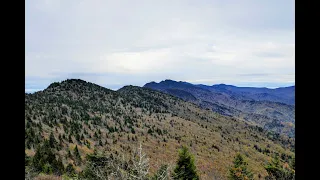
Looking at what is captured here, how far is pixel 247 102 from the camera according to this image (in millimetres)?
54812

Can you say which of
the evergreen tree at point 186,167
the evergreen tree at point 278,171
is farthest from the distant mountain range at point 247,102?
the evergreen tree at point 186,167

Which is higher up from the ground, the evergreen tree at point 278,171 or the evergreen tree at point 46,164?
the evergreen tree at point 46,164

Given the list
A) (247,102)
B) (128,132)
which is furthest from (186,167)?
(247,102)

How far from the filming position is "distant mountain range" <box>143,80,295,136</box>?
38562mm

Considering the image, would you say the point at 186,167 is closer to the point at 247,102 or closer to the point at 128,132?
the point at 128,132

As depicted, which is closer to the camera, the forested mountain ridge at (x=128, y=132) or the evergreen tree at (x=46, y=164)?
the evergreen tree at (x=46, y=164)

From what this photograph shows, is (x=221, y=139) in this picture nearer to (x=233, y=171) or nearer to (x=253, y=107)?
(x=233, y=171)

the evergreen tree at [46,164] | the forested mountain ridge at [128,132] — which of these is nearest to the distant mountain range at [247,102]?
the forested mountain ridge at [128,132]

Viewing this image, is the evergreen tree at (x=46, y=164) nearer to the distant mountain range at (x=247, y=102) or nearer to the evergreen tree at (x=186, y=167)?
the evergreen tree at (x=186, y=167)

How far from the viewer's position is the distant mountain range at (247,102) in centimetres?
3856

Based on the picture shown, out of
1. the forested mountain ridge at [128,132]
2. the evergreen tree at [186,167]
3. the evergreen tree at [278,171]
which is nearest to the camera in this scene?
the evergreen tree at [278,171]

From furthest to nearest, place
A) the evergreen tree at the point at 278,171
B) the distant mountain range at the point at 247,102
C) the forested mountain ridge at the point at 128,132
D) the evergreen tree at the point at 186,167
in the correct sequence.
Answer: the distant mountain range at the point at 247,102 → the forested mountain ridge at the point at 128,132 → the evergreen tree at the point at 186,167 → the evergreen tree at the point at 278,171

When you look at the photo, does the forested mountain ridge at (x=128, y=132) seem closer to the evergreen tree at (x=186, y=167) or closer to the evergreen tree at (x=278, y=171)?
the evergreen tree at (x=186, y=167)

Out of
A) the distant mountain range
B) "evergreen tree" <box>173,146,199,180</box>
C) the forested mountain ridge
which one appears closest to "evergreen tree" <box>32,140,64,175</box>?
the forested mountain ridge
